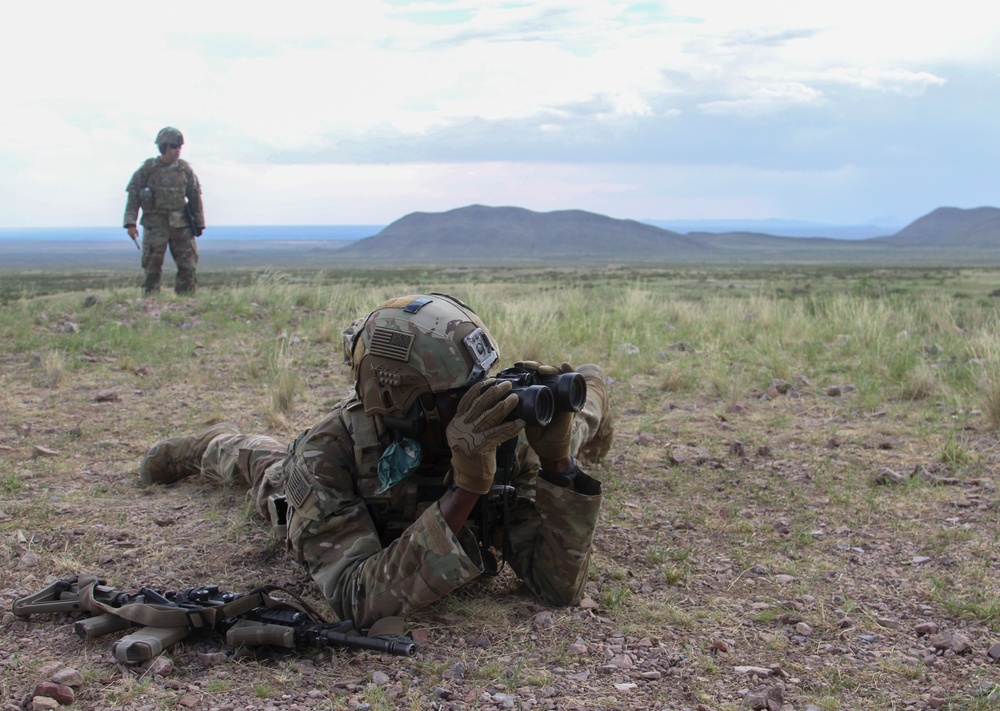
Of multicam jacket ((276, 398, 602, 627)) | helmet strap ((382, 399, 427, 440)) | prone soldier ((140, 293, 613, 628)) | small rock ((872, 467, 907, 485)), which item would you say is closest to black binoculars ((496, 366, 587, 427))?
prone soldier ((140, 293, 613, 628))

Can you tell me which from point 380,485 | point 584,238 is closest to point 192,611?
point 380,485

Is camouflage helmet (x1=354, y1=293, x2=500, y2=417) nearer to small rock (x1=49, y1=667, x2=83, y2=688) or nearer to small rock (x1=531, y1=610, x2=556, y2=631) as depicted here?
small rock (x1=531, y1=610, x2=556, y2=631)

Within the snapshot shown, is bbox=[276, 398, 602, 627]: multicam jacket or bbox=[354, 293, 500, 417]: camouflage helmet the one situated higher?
bbox=[354, 293, 500, 417]: camouflage helmet

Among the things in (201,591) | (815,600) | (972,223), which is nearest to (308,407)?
(201,591)

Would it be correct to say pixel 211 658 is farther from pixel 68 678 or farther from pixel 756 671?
pixel 756 671

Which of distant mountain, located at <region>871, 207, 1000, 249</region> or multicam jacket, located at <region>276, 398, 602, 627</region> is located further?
distant mountain, located at <region>871, 207, 1000, 249</region>

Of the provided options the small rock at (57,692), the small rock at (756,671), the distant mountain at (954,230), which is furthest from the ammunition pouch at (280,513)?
the distant mountain at (954,230)

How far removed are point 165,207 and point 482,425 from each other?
349 inches

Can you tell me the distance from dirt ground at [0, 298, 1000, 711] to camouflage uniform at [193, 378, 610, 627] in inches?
6.5

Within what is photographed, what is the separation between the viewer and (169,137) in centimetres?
1045

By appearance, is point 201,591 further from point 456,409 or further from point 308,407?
point 308,407

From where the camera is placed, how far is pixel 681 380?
22.2ft

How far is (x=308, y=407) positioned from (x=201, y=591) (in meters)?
3.21

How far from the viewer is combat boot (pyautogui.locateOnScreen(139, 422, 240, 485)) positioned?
4.57 m
